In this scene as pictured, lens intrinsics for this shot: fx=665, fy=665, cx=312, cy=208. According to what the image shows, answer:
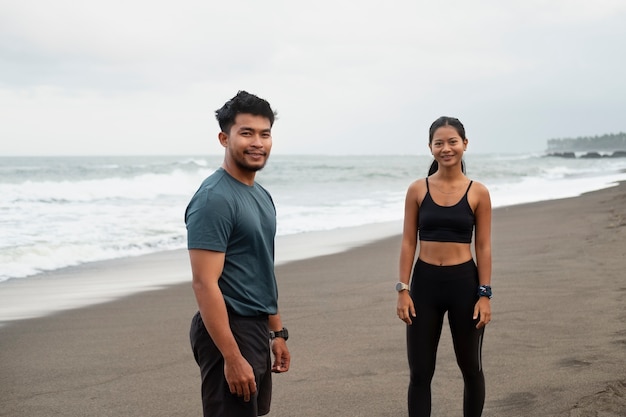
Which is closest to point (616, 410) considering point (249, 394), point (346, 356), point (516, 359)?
point (516, 359)

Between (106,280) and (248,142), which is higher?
(248,142)

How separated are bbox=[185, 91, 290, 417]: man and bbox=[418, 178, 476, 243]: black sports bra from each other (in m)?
1.23

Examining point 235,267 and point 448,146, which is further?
point 448,146

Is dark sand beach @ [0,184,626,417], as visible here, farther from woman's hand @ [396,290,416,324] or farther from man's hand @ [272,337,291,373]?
man's hand @ [272,337,291,373]

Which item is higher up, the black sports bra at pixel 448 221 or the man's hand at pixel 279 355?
the black sports bra at pixel 448 221

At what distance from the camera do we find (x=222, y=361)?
2.40m

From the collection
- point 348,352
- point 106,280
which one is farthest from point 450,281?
point 106,280

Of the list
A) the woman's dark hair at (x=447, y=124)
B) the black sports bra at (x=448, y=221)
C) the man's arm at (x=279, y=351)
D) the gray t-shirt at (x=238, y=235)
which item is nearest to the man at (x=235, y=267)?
the gray t-shirt at (x=238, y=235)

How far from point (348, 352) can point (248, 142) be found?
10.2 feet

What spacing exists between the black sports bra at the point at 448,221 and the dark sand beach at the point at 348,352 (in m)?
1.19

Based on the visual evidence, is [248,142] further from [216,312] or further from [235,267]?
[216,312]

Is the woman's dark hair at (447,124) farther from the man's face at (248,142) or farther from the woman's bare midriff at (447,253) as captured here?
the man's face at (248,142)

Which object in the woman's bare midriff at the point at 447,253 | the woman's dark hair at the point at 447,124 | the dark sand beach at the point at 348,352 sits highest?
the woman's dark hair at the point at 447,124

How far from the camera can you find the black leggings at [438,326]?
137 inches
